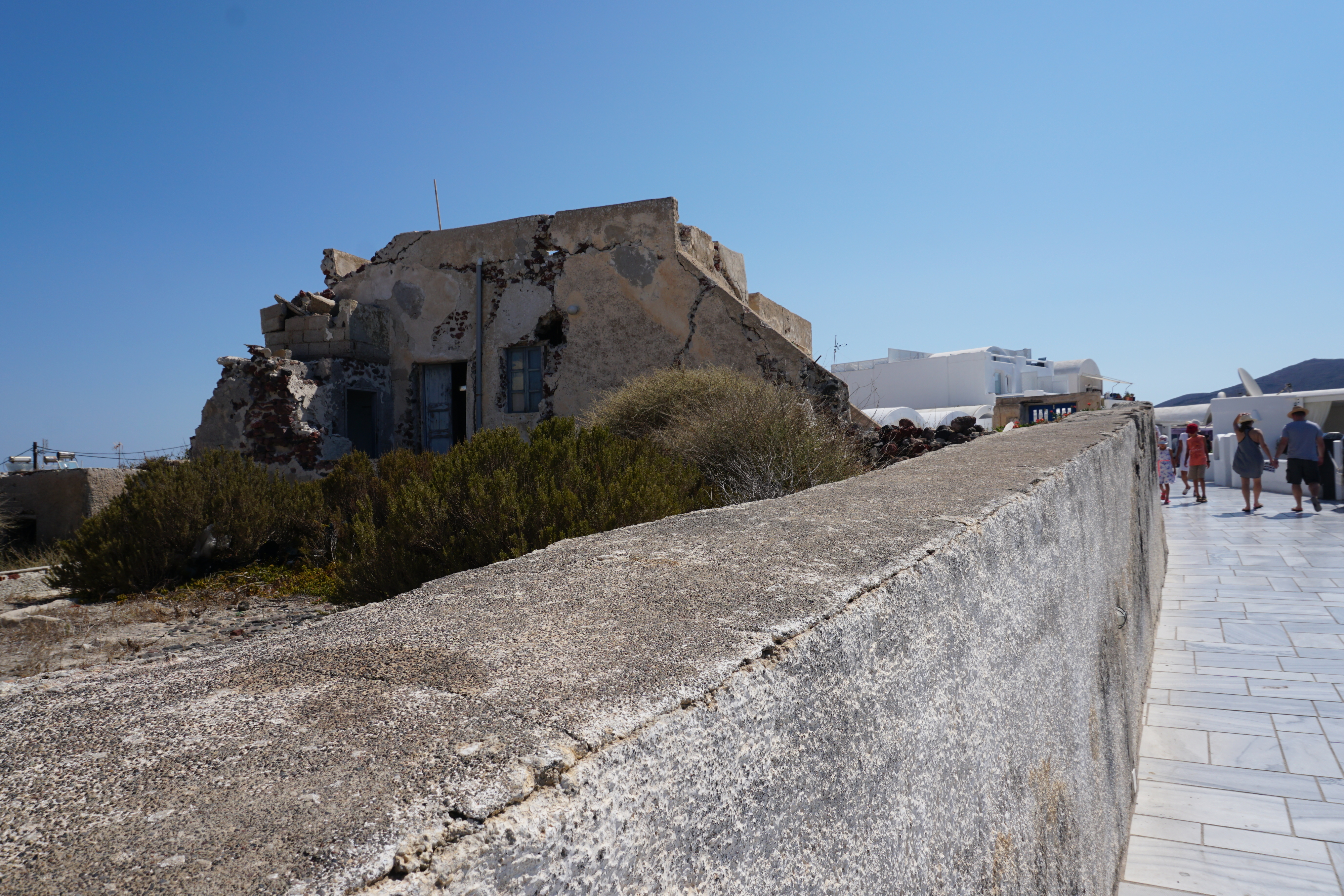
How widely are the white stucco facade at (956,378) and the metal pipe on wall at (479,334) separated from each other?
23.5 metres

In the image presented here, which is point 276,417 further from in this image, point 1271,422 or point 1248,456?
point 1271,422

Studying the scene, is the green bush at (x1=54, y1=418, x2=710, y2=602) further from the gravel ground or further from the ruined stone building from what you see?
the ruined stone building

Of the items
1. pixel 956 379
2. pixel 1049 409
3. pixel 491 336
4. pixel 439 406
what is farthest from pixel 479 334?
pixel 956 379

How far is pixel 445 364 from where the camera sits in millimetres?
11133

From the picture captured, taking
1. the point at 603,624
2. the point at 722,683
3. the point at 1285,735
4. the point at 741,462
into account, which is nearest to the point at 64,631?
the point at 741,462

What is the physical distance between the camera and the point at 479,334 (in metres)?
10.5

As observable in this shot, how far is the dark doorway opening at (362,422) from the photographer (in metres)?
10.6

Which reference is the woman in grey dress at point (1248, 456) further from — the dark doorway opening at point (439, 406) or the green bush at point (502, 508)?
the dark doorway opening at point (439, 406)

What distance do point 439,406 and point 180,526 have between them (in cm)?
574

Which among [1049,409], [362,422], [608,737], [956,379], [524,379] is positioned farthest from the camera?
[956,379]

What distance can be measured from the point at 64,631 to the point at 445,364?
7440 mm

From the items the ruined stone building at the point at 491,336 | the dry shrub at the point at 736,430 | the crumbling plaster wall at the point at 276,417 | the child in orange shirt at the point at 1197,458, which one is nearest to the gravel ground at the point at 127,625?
the dry shrub at the point at 736,430

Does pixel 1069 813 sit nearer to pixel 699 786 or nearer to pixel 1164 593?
pixel 699 786

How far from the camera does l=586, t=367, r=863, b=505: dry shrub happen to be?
17.0 feet
